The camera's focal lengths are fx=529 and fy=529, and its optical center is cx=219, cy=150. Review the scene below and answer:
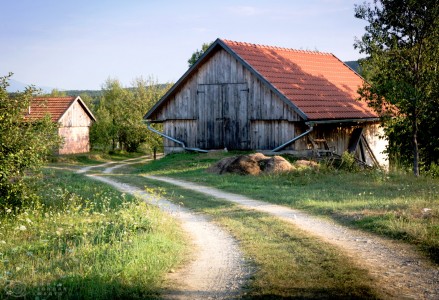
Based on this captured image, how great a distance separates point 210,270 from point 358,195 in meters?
Answer: 8.29

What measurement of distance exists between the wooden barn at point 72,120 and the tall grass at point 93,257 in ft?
113

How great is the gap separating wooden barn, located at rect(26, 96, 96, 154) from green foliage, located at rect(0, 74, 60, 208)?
30530 millimetres

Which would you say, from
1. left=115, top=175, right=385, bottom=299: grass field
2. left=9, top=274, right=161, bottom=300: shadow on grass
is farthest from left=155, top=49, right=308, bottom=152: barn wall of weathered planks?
left=9, top=274, right=161, bottom=300: shadow on grass

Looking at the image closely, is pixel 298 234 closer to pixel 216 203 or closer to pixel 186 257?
pixel 186 257

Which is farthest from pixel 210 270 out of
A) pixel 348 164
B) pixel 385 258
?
pixel 348 164

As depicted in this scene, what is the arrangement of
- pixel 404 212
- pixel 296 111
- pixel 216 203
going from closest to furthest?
1. pixel 404 212
2. pixel 216 203
3. pixel 296 111

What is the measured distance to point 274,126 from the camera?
27.6m

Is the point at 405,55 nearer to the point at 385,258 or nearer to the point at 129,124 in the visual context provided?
the point at 385,258

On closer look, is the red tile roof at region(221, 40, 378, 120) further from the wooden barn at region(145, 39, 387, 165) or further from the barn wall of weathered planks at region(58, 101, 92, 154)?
the barn wall of weathered planks at region(58, 101, 92, 154)

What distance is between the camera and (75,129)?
159 ft

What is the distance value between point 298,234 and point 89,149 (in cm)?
4276

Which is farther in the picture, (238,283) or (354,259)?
(354,259)

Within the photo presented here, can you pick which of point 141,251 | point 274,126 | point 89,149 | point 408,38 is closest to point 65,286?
point 141,251

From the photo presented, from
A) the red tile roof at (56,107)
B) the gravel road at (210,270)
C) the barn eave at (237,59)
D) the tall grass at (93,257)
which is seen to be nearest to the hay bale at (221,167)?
the barn eave at (237,59)
